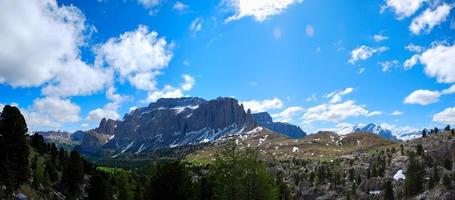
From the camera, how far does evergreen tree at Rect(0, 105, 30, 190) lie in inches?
2492

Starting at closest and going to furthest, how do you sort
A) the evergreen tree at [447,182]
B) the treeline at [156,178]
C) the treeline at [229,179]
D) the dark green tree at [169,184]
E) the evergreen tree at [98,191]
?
the dark green tree at [169,184] < the treeline at [229,179] < the treeline at [156,178] < the evergreen tree at [98,191] < the evergreen tree at [447,182]

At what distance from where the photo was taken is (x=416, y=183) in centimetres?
17488

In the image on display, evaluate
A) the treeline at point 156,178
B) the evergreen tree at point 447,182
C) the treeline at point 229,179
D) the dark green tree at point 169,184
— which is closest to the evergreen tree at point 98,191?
the treeline at point 156,178

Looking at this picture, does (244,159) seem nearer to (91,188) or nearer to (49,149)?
(91,188)

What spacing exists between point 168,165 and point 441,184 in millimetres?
139310

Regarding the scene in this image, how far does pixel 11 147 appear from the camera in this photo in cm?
6631

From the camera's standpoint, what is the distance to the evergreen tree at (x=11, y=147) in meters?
63.3

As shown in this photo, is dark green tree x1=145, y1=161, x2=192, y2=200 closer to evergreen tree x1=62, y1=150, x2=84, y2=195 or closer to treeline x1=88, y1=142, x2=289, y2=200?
treeline x1=88, y1=142, x2=289, y2=200

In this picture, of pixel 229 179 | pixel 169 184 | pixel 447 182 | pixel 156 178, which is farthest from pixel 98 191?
pixel 447 182

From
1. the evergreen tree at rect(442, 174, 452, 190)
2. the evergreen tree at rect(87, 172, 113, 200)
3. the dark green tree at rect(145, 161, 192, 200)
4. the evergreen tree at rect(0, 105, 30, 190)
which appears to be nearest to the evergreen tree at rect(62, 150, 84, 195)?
the evergreen tree at rect(87, 172, 113, 200)

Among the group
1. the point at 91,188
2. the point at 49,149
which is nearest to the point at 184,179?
the point at 91,188

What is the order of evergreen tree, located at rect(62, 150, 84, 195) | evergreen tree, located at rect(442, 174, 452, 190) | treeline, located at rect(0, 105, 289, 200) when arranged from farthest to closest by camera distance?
1. evergreen tree, located at rect(442, 174, 452, 190)
2. evergreen tree, located at rect(62, 150, 84, 195)
3. treeline, located at rect(0, 105, 289, 200)

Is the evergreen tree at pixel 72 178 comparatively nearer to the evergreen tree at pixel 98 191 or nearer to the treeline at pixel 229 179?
the evergreen tree at pixel 98 191

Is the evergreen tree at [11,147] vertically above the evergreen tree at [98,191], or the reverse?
the evergreen tree at [11,147]
